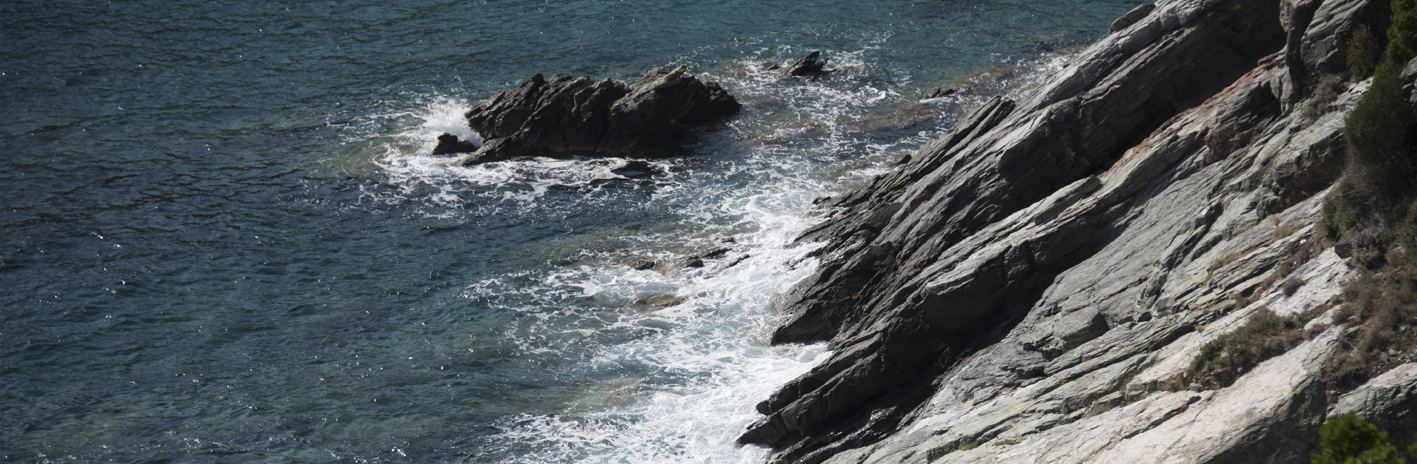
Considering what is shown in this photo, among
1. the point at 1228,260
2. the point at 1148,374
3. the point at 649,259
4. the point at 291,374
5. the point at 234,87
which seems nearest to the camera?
the point at 1148,374

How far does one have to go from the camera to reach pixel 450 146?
38.2 meters

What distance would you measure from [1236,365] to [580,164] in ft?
90.8

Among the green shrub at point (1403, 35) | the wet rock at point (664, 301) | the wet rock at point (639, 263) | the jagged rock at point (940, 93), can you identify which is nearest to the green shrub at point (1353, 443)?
the green shrub at point (1403, 35)

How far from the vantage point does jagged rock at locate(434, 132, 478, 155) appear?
3800 centimetres

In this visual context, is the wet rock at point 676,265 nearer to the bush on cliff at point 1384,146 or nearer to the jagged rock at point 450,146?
the jagged rock at point 450,146

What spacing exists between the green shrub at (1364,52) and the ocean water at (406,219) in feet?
41.3

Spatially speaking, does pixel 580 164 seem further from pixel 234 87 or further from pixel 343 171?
pixel 234 87

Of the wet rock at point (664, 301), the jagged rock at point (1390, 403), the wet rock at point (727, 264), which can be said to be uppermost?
the jagged rock at point (1390, 403)

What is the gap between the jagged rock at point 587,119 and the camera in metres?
37.8

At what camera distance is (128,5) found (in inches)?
1978

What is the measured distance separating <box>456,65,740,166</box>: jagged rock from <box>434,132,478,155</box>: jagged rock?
958 millimetres

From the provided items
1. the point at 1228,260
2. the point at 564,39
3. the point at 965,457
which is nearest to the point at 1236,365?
the point at 1228,260

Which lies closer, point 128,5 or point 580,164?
point 580,164

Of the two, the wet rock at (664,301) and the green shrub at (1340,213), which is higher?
the green shrub at (1340,213)
